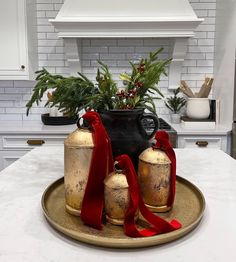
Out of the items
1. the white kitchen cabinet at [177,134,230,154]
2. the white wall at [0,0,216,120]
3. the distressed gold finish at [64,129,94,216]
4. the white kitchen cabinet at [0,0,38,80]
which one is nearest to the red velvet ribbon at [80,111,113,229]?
the distressed gold finish at [64,129,94,216]

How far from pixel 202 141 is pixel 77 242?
2.18 metres

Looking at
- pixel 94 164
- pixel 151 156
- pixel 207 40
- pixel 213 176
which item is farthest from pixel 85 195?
pixel 207 40

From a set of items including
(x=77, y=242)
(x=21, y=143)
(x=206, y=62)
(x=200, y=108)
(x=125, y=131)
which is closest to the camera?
(x=77, y=242)

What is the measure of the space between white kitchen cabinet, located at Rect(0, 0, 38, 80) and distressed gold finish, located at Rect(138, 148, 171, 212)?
7.84ft

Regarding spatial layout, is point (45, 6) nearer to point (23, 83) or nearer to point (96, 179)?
point (23, 83)

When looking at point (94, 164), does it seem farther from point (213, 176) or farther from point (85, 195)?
point (213, 176)

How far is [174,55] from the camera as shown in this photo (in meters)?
3.12

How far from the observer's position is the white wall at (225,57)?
2.76m

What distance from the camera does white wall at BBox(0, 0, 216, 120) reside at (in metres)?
3.26

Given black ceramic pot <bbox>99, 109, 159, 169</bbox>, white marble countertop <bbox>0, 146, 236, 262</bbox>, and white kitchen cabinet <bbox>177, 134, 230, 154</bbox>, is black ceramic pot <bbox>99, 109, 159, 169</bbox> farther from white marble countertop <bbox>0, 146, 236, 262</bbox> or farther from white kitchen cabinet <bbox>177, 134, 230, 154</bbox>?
white kitchen cabinet <bbox>177, 134, 230, 154</bbox>

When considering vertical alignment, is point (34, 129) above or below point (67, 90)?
below

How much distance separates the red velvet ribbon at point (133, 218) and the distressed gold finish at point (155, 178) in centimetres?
10

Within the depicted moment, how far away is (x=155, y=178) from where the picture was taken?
92cm

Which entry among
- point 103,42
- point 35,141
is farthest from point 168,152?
point 103,42
